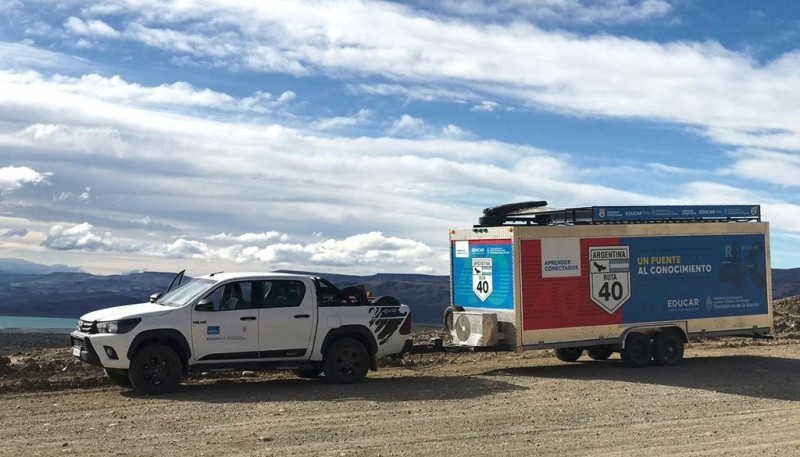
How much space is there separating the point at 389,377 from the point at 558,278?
3.59 m

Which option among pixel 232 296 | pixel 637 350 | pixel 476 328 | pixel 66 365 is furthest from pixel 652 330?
pixel 66 365

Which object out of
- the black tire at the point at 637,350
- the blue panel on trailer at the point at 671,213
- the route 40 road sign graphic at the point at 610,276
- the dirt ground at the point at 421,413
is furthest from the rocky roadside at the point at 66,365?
the blue panel on trailer at the point at 671,213

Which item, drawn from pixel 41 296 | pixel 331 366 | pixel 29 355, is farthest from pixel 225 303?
pixel 41 296

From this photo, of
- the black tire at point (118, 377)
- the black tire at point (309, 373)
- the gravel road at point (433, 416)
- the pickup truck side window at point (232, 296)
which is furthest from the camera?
the black tire at point (309, 373)

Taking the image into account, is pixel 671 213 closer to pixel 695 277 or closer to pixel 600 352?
pixel 695 277

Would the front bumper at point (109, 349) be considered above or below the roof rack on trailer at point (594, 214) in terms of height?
below

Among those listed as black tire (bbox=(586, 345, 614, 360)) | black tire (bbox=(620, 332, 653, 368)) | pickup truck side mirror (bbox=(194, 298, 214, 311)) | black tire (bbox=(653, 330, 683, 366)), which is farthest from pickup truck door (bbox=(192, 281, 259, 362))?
black tire (bbox=(653, 330, 683, 366))

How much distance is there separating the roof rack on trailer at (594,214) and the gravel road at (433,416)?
2.86 meters

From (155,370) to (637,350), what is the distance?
908cm

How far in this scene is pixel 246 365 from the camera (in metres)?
13.8

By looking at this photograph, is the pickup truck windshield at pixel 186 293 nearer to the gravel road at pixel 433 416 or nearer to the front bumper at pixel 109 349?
the front bumper at pixel 109 349

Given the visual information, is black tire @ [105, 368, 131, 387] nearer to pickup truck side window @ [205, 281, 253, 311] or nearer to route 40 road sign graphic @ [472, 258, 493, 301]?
pickup truck side window @ [205, 281, 253, 311]

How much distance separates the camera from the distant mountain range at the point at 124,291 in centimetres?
8225

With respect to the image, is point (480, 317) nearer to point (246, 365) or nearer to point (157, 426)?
point (246, 365)
